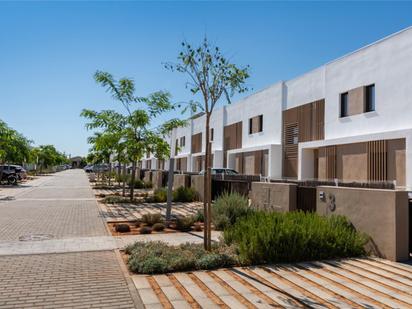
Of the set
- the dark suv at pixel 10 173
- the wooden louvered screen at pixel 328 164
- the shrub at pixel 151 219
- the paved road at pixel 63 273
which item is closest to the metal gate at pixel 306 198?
the shrub at pixel 151 219

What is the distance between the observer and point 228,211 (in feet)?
36.5

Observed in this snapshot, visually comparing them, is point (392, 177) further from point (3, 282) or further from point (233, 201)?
point (3, 282)

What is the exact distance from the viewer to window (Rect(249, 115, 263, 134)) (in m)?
32.5

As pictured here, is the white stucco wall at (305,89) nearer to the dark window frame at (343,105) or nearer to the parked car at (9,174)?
the dark window frame at (343,105)

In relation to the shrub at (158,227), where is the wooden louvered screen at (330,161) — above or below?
above

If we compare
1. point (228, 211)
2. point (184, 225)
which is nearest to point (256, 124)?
point (228, 211)

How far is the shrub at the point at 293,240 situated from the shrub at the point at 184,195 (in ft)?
39.0

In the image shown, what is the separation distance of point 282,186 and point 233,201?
61.0 inches

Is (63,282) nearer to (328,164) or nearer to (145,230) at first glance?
(145,230)

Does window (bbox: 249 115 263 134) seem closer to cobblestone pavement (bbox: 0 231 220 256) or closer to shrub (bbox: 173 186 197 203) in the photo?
shrub (bbox: 173 186 197 203)

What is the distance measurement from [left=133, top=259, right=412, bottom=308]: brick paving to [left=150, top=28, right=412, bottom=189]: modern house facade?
12.5 m

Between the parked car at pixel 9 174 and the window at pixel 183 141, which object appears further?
the window at pixel 183 141

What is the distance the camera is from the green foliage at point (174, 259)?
6211mm

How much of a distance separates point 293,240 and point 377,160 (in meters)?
14.2
